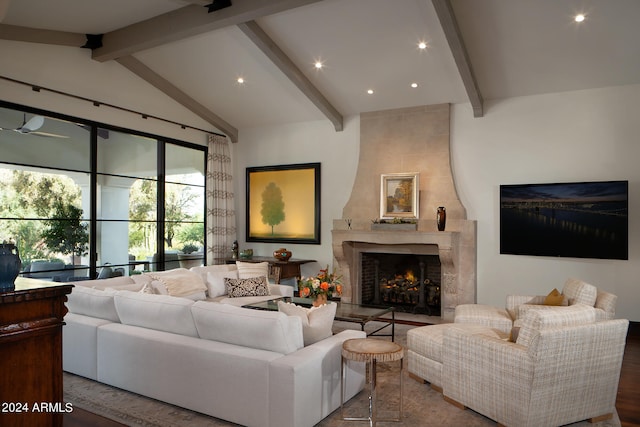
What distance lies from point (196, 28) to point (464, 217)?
4.70 m

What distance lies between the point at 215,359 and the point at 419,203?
16.1 ft

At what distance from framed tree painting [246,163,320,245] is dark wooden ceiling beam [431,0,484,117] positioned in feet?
9.89

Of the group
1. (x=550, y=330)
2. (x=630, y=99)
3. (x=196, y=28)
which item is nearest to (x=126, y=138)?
(x=196, y=28)

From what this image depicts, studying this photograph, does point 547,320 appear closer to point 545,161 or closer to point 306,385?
point 306,385

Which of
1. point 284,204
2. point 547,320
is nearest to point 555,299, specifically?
point 547,320

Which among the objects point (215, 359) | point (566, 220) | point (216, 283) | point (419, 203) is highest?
point (419, 203)

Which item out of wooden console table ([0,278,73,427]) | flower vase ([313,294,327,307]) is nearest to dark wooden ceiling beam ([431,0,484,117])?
flower vase ([313,294,327,307])

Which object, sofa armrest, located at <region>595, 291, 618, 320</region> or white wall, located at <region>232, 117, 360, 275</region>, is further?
white wall, located at <region>232, 117, 360, 275</region>

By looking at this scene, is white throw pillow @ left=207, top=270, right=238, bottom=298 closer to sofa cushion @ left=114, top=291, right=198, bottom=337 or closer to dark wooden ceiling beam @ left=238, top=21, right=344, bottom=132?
sofa cushion @ left=114, top=291, right=198, bottom=337

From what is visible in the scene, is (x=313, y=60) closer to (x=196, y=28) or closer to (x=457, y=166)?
(x=196, y=28)

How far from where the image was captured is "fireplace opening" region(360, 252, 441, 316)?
24.3 feet

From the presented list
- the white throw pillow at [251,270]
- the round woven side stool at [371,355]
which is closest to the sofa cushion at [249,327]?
the round woven side stool at [371,355]

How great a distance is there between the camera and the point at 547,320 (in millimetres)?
3098

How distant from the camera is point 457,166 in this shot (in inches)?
282
